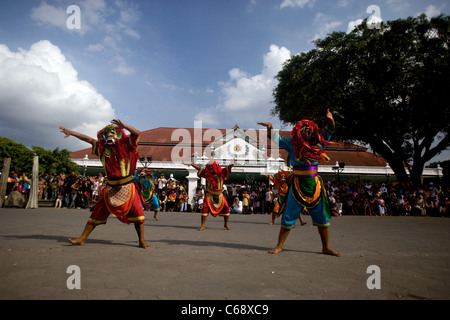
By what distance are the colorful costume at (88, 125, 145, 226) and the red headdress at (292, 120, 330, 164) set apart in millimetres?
2712

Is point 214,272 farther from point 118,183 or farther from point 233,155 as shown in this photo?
point 233,155

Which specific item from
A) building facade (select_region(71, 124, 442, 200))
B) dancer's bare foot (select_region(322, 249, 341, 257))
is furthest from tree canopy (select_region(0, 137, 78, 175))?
dancer's bare foot (select_region(322, 249, 341, 257))

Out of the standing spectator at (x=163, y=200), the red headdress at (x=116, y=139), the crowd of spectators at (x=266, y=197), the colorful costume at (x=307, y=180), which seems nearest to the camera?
the colorful costume at (x=307, y=180)

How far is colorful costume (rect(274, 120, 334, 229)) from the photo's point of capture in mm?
4410

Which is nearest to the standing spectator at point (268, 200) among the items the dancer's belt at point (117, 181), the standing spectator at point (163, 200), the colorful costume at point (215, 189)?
the standing spectator at point (163, 200)

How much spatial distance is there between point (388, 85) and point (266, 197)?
10339 mm

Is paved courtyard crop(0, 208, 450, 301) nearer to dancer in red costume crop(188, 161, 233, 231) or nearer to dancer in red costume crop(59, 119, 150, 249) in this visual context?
dancer in red costume crop(59, 119, 150, 249)

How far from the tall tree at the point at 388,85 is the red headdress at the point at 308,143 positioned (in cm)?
1470

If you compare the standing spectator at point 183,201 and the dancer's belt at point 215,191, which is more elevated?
the dancer's belt at point 215,191

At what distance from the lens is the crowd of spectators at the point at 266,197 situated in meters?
15.5

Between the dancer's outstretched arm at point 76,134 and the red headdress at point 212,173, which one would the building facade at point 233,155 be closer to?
the red headdress at point 212,173

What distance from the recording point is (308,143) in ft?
15.3
